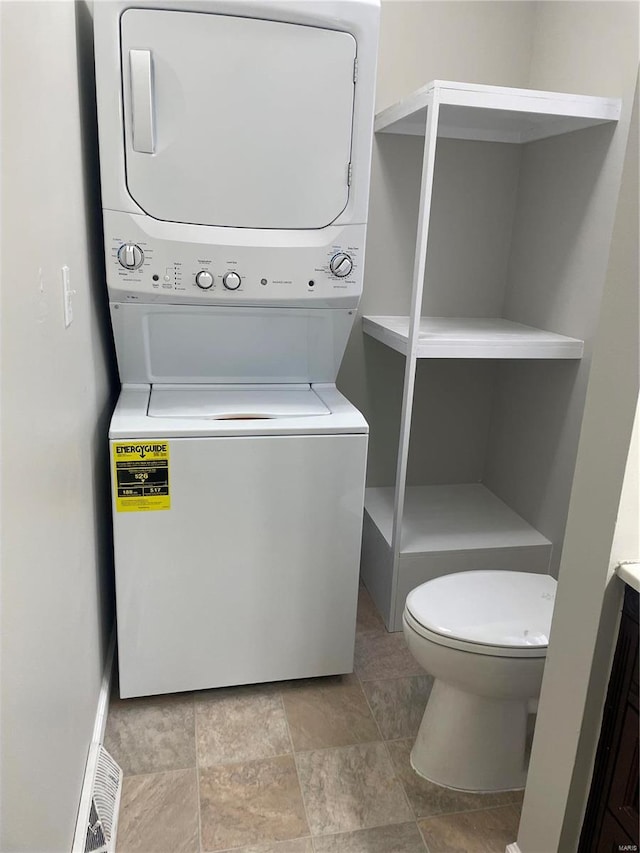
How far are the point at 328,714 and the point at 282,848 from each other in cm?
44

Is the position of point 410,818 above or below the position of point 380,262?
below

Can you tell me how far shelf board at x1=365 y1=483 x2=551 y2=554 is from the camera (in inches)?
91.2

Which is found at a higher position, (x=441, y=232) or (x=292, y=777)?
(x=441, y=232)

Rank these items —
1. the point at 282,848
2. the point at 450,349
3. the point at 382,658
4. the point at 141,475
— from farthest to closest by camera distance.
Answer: the point at 382,658 → the point at 450,349 → the point at 141,475 → the point at 282,848

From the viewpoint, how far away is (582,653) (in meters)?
1.19

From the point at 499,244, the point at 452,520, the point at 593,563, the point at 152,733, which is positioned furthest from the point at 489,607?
the point at 499,244

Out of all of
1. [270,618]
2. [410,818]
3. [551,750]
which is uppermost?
[551,750]

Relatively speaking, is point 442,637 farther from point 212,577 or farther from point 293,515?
point 212,577

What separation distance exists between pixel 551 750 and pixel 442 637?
0.34m

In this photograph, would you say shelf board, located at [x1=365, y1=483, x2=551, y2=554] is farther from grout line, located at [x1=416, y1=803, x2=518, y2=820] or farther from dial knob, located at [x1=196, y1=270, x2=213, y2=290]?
dial knob, located at [x1=196, y1=270, x2=213, y2=290]

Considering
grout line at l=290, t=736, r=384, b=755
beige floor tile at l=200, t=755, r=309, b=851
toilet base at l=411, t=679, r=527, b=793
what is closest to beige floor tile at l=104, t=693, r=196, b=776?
beige floor tile at l=200, t=755, r=309, b=851

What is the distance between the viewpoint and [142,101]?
1.63 meters

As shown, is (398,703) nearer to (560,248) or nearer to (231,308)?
(231,308)

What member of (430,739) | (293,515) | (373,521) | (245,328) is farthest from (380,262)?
(430,739)
